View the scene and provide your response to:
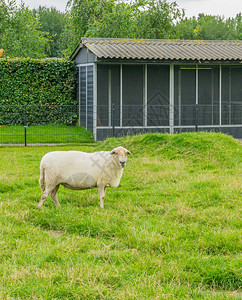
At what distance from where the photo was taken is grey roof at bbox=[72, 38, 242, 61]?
773 inches

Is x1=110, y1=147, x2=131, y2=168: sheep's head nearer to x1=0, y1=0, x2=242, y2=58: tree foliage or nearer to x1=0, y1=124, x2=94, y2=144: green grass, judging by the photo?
x1=0, y1=124, x2=94, y2=144: green grass

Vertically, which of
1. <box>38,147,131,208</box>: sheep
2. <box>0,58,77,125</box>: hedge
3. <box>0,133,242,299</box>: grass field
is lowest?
<box>0,133,242,299</box>: grass field

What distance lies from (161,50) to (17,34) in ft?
Result: 67.3

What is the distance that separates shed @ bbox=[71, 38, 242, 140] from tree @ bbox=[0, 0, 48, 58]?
16261 millimetres

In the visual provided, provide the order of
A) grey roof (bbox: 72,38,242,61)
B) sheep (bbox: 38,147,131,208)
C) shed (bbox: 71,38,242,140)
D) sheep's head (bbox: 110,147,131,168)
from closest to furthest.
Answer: sheep's head (bbox: 110,147,131,168), sheep (bbox: 38,147,131,208), grey roof (bbox: 72,38,242,61), shed (bbox: 71,38,242,140)

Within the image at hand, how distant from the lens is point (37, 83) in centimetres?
2292

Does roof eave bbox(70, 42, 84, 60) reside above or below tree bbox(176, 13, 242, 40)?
A: below

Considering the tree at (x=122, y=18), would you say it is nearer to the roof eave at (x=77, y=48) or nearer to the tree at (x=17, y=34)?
the tree at (x=17, y=34)

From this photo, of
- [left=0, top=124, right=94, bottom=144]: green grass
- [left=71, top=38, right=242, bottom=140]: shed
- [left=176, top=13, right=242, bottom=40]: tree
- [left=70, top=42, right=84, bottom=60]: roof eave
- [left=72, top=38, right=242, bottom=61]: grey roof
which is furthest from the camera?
[left=176, top=13, right=242, bottom=40]: tree

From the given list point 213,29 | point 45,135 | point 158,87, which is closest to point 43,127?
point 45,135

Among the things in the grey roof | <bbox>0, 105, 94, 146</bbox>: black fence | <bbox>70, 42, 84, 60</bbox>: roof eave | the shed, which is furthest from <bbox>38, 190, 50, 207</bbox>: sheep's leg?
<bbox>70, 42, 84, 60</bbox>: roof eave

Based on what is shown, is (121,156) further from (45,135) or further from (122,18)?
(122,18)

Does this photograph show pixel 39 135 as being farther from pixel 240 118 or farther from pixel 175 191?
pixel 175 191

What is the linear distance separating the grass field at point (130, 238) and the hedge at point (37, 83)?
1121cm
